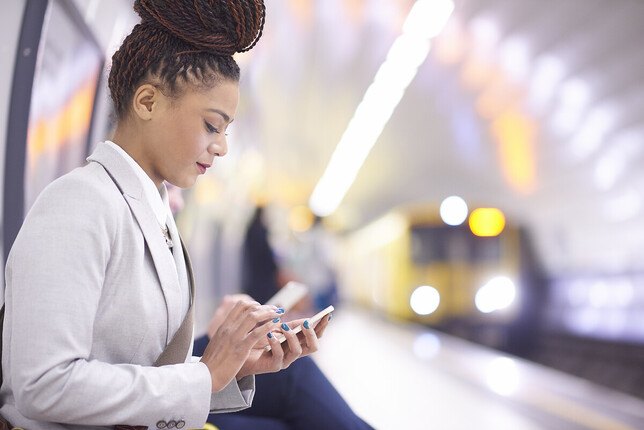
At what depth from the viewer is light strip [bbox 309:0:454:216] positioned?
8602 mm

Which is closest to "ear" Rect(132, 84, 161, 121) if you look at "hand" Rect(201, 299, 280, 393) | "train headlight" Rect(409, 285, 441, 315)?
"hand" Rect(201, 299, 280, 393)

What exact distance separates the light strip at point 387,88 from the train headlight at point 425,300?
3.12 meters

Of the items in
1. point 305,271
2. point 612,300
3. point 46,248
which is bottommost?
point 46,248

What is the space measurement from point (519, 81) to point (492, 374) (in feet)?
15.9

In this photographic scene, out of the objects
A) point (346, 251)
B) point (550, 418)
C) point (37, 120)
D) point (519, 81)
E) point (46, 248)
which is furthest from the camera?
point (346, 251)

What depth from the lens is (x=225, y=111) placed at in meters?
1.42

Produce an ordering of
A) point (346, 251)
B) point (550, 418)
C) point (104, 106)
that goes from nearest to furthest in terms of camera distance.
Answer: point (104, 106), point (550, 418), point (346, 251)

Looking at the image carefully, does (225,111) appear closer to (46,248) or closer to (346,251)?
(46,248)

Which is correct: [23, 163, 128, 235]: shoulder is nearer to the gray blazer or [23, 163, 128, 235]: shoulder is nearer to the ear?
the gray blazer

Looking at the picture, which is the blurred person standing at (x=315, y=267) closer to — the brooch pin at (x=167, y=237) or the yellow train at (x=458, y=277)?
the yellow train at (x=458, y=277)

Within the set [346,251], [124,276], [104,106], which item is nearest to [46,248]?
[124,276]

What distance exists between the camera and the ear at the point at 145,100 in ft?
4.48

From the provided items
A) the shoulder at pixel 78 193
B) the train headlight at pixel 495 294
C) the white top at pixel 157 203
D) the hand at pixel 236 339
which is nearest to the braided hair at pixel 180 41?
the white top at pixel 157 203

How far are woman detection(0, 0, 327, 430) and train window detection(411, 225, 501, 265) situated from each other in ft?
37.2
